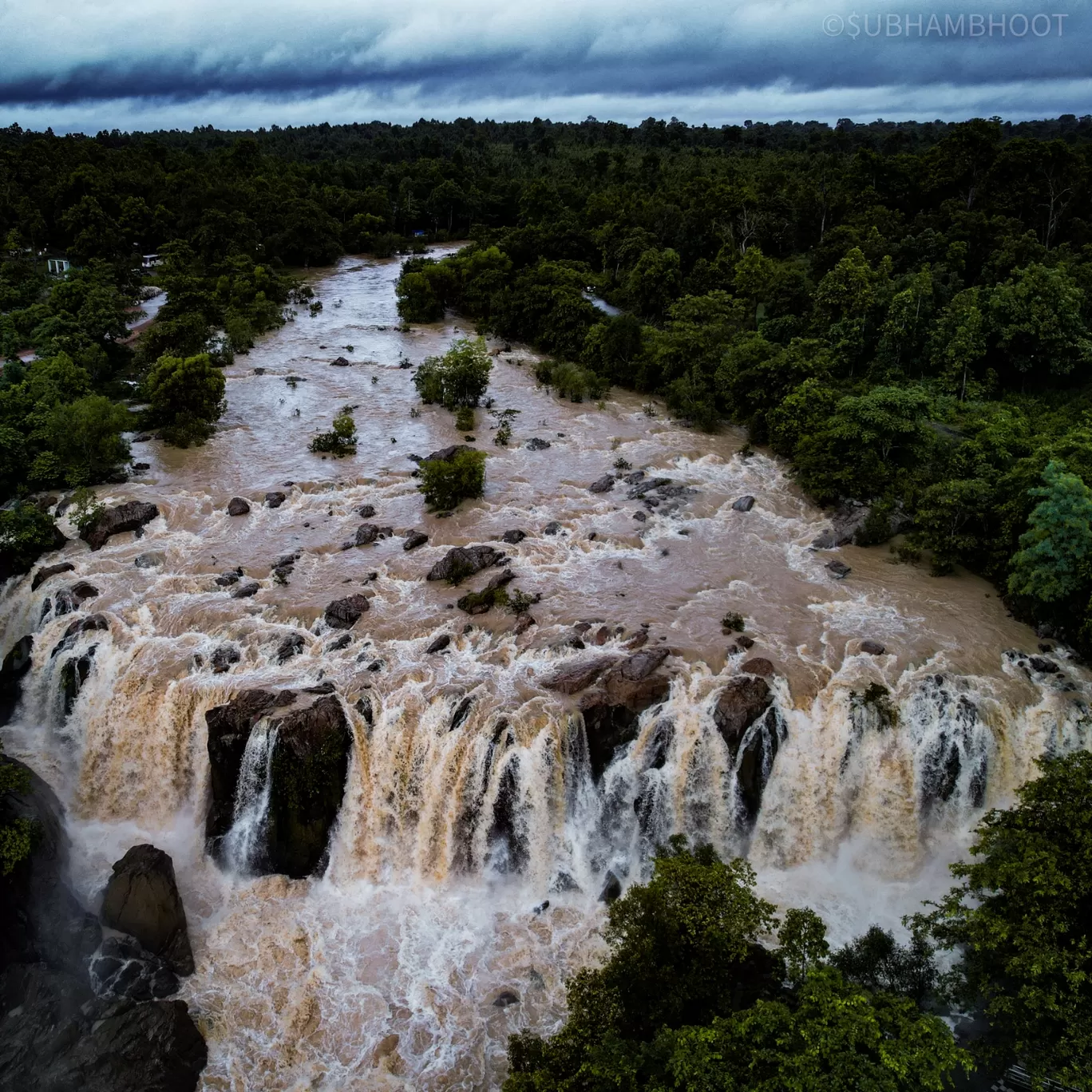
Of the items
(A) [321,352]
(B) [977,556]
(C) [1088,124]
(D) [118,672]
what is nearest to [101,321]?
(A) [321,352]

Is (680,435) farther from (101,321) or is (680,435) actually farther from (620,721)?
(101,321)

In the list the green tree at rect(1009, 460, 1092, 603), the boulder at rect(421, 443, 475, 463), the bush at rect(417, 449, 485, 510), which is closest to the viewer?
the green tree at rect(1009, 460, 1092, 603)

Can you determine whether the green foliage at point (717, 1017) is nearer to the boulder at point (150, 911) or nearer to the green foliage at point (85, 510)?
the boulder at point (150, 911)

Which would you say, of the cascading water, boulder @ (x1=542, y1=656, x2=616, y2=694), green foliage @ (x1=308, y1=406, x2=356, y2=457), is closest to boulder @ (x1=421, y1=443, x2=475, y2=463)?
green foliage @ (x1=308, y1=406, x2=356, y2=457)

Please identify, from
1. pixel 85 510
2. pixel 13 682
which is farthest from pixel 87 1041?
pixel 85 510

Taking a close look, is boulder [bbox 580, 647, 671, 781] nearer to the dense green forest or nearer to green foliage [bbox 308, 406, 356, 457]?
the dense green forest

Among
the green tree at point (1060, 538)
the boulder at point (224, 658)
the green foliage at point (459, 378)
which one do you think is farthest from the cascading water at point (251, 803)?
the green foliage at point (459, 378)
